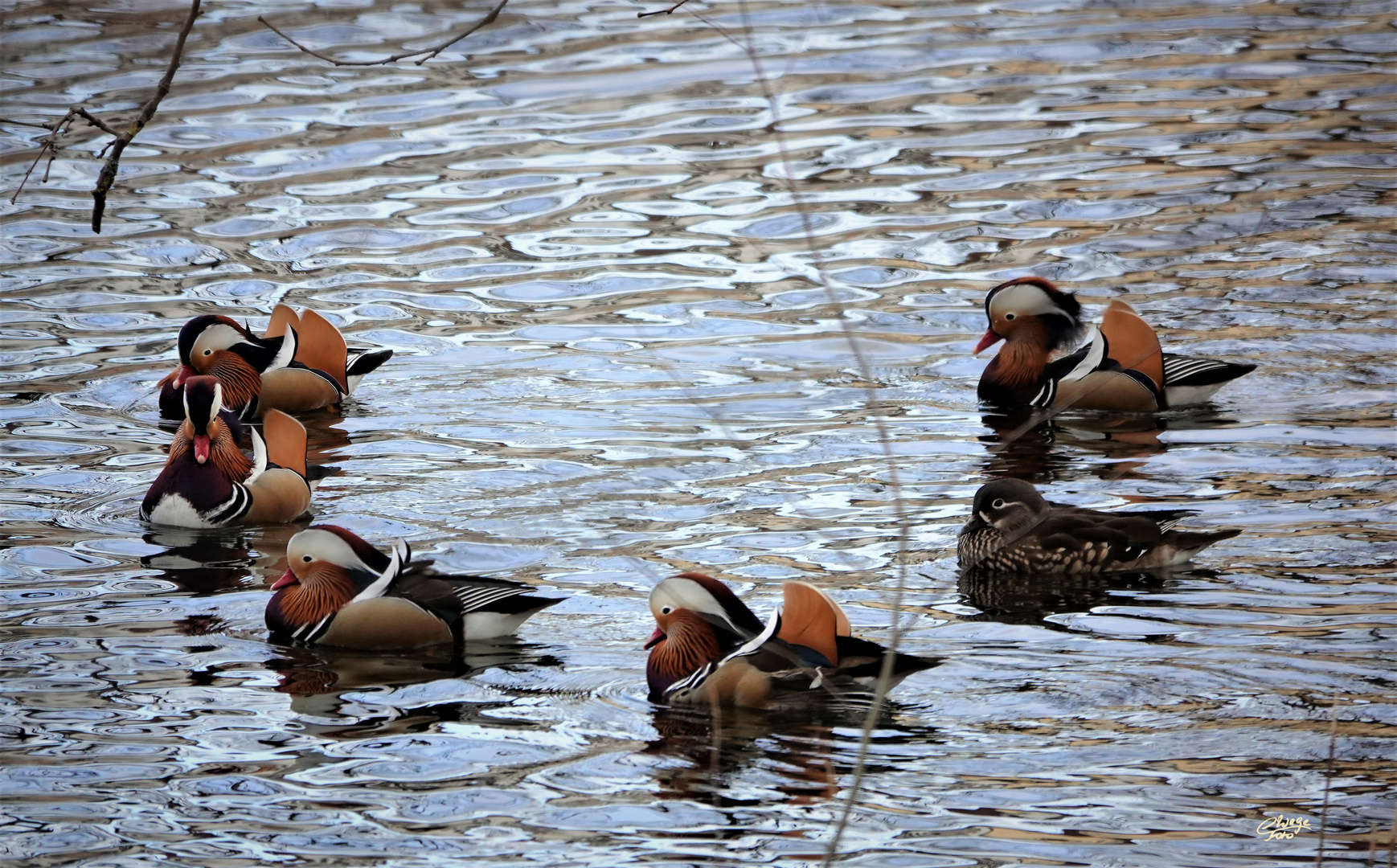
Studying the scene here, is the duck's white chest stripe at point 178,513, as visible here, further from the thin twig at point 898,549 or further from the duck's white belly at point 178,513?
the thin twig at point 898,549

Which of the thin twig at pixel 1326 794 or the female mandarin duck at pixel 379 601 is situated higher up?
the thin twig at pixel 1326 794

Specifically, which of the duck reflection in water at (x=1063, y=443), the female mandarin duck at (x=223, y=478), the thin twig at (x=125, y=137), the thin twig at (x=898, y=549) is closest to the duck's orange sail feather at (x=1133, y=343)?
the duck reflection in water at (x=1063, y=443)

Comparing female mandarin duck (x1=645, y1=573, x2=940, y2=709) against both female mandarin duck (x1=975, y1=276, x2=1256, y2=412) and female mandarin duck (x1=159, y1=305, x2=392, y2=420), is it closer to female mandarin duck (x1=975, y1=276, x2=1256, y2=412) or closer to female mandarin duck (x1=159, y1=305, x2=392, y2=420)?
female mandarin duck (x1=975, y1=276, x2=1256, y2=412)

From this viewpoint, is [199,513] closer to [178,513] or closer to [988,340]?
[178,513]

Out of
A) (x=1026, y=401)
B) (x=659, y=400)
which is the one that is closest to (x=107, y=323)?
(x=659, y=400)

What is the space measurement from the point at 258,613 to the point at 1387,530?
5.01 meters

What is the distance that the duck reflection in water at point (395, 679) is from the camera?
7.17m

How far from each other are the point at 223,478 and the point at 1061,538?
4089mm

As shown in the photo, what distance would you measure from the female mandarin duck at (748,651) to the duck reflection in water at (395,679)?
2.20 feet

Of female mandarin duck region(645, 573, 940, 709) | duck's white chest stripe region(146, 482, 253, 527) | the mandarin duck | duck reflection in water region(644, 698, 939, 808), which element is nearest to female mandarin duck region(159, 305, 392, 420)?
duck's white chest stripe region(146, 482, 253, 527)

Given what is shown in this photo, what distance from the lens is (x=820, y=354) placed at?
1232 centimetres

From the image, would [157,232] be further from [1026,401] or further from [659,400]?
[1026,401]

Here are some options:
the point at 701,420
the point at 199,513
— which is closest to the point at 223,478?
the point at 199,513

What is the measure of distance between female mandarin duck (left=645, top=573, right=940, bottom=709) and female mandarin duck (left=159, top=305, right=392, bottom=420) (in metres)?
5.08
